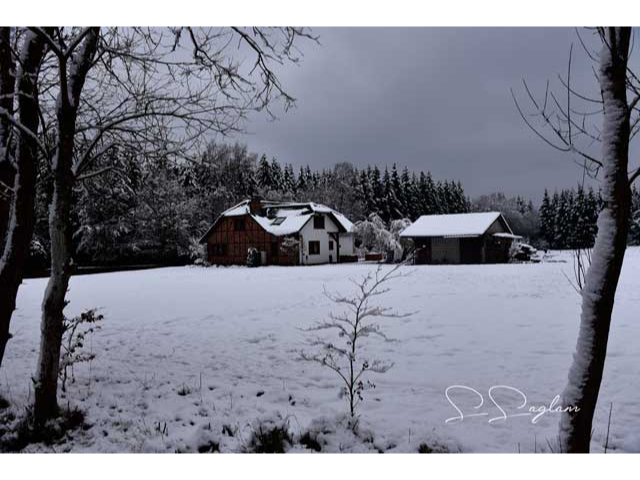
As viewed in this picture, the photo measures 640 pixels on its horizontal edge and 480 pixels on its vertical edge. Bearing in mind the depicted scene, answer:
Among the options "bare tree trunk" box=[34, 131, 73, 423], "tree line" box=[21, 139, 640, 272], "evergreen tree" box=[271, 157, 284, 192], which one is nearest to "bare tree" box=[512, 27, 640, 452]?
"tree line" box=[21, 139, 640, 272]

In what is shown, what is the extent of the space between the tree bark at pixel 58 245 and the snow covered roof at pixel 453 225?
2.42m

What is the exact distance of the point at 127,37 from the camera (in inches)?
120

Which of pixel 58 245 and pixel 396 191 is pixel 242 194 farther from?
pixel 58 245

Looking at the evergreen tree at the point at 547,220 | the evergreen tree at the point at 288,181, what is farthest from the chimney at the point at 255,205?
the evergreen tree at the point at 547,220

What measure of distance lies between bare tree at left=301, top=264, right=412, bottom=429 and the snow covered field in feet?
0.23

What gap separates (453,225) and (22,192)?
3.13 m

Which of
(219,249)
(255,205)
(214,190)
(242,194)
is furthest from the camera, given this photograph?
(219,249)

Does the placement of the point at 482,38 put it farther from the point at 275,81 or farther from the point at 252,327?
the point at 252,327

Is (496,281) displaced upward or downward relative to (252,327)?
upward

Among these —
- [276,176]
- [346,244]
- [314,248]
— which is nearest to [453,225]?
[346,244]

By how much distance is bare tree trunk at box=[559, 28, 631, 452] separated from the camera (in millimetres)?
1873

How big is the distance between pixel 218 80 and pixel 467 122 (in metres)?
1.92

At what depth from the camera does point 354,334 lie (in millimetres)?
2805
